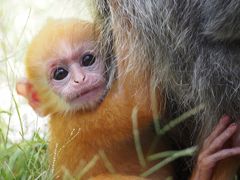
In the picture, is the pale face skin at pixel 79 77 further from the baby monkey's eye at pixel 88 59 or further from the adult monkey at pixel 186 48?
the adult monkey at pixel 186 48

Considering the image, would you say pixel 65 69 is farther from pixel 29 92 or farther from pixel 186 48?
pixel 186 48

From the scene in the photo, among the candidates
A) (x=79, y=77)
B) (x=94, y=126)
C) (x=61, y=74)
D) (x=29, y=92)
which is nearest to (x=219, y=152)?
(x=94, y=126)

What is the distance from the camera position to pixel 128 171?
314cm

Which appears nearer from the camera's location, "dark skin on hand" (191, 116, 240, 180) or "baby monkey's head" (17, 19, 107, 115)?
"dark skin on hand" (191, 116, 240, 180)

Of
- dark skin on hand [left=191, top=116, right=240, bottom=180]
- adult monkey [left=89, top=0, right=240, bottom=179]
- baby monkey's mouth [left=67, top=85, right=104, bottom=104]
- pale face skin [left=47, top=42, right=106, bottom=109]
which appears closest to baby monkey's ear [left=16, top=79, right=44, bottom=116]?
pale face skin [left=47, top=42, right=106, bottom=109]

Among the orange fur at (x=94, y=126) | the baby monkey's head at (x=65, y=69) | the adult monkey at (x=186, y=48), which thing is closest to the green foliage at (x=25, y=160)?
the orange fur at (x=94, y=126)

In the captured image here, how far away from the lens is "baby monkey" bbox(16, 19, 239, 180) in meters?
3.09

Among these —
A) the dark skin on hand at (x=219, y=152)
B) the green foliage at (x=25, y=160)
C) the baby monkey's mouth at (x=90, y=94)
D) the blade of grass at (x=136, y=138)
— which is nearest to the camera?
the dark skin on hand at (x=219, y=152)

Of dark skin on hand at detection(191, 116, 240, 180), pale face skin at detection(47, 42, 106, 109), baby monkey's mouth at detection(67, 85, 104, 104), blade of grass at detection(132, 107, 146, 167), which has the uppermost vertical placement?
pale face skin at detection(47, 42, 106, 109)

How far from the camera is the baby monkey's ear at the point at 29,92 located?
3.36 meters

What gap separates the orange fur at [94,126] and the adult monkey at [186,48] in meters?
0.11

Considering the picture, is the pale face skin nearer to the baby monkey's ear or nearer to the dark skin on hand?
the baby monkey's ear

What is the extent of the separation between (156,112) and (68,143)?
381 mm

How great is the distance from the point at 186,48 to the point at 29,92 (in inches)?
30.1
